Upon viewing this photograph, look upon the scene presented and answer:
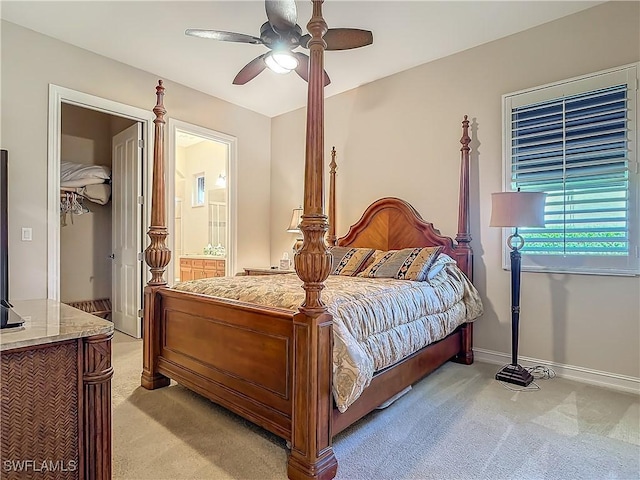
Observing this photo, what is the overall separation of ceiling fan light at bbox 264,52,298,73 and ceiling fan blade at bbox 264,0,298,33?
219 millimetres

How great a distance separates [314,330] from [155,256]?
1603mm

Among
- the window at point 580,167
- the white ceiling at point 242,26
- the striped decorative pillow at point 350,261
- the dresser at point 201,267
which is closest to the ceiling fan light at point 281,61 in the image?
the white ceiling at point 242,26

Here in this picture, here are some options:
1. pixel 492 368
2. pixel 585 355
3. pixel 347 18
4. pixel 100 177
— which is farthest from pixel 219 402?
pixel 100 177

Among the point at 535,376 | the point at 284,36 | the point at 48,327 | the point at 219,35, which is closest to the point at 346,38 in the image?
the point at 284,36

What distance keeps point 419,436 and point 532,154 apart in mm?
2476

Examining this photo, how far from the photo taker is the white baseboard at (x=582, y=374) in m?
2.72

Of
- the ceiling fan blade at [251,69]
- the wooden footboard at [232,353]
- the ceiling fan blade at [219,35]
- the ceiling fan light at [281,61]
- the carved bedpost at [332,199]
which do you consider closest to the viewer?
the wooden footboard at [232,353]

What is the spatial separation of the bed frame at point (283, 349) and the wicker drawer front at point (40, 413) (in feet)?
2.91

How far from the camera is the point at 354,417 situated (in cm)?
197

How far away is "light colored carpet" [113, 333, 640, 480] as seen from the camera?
5.72ft

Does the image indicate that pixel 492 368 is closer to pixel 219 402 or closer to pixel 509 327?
pixel 509 327

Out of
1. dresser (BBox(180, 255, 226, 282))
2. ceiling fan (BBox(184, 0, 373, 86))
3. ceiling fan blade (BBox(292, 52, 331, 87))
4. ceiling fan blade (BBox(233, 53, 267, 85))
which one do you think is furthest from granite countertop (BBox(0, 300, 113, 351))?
dresser (BBox(180, 255, 226, 282))

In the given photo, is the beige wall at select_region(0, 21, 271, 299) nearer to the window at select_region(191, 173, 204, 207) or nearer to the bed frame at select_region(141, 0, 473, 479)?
the bed frame at select_region(141, 0, 473, 479)

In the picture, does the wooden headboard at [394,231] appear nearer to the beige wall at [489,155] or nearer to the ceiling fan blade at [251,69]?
the beige wall at [489,155]
